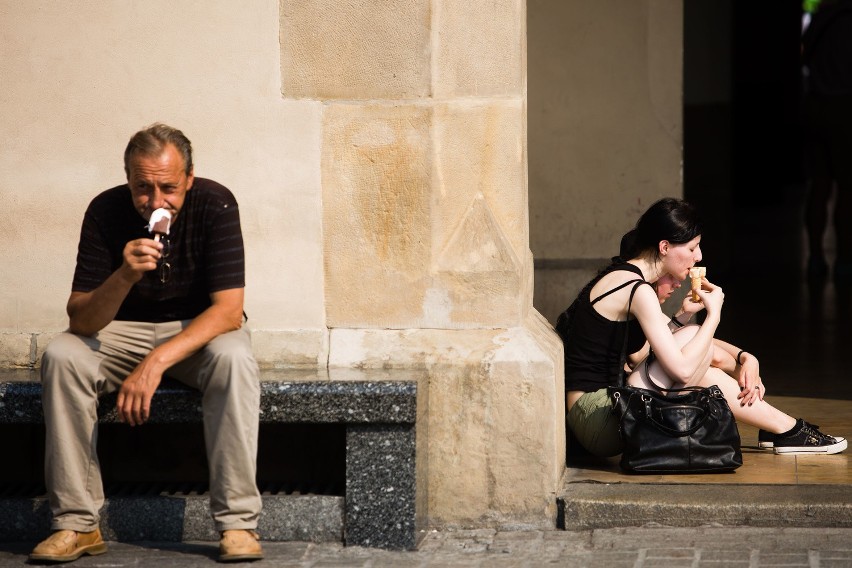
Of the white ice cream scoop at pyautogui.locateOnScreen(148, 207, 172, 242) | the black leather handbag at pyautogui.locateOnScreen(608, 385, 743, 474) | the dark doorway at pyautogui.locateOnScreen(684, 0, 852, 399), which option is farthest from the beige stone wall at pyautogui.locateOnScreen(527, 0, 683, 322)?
the white ice cream scoop at pyautogui.locateOnScreen(148, 207, 172, 242)

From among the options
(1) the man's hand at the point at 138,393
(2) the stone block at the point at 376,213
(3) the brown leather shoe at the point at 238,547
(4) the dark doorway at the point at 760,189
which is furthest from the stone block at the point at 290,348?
(4) the dark doorway at the point at 760,189

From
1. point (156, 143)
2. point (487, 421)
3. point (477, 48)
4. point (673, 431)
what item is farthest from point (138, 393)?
point (673, 431)

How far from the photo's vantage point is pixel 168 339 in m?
4.86

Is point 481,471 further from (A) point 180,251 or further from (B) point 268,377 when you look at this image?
(A) point 180,251

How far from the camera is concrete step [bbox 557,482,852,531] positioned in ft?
16.1

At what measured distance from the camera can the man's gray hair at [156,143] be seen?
466cm

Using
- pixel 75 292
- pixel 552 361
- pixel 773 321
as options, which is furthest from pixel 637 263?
pixel 773 321

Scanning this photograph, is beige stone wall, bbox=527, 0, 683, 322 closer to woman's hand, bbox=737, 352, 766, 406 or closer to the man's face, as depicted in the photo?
woman's hand, bbox=737, 352, 766, 406

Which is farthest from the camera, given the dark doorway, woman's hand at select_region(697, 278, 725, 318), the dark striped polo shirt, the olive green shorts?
the dark doorway

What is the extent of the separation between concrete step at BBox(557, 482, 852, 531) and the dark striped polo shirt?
1496 millimetres

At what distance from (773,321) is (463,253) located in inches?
178

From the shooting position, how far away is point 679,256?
5.48 metres

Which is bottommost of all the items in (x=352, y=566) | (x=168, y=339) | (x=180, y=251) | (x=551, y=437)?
(x=352, y=566)

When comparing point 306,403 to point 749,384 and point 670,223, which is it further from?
point 749,384
